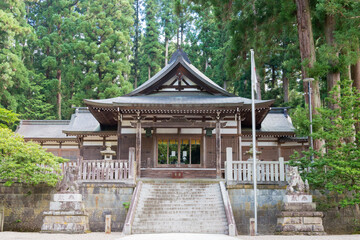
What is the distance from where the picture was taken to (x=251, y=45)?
17.8 m

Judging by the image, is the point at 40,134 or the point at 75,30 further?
the point at 75,30

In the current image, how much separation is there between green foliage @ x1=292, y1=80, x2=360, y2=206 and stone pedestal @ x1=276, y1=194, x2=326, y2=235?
1.03 m

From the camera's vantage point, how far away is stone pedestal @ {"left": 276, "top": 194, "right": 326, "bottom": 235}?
36.8 ft

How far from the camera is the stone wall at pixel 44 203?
1354cm

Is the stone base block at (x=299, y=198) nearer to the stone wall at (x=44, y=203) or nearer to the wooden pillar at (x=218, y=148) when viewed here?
the wooden pillar at (x=218, y=148)

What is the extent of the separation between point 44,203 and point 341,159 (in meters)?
11.1

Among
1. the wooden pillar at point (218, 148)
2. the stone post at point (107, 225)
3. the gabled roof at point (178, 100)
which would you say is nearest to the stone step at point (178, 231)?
the stone post at point (107, 225)

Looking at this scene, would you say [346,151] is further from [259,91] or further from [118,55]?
[118,55]

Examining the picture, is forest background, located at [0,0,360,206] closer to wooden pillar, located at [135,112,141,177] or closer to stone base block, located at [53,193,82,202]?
stone base block, located at [53,193,82,202]

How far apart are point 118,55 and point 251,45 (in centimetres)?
1972

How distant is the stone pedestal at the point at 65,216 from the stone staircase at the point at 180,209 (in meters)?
1.77

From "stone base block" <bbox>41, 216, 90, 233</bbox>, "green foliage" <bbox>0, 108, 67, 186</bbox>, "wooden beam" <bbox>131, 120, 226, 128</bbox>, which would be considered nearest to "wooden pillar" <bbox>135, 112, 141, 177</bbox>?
"wooden beam" <bbox>131, 120, 226, 128</bbox>

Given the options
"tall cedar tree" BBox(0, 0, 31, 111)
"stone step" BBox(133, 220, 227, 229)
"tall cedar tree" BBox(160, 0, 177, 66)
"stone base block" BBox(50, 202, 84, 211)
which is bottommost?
"stone step" BBox(133, 220, 227, 229)

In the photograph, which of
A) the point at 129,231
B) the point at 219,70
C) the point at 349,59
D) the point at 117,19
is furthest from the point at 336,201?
the point at 117,19
